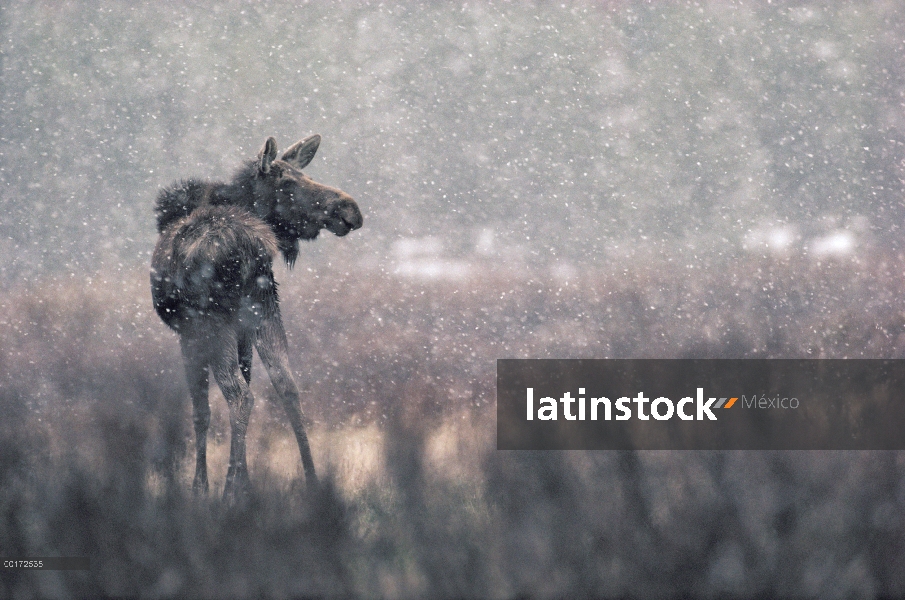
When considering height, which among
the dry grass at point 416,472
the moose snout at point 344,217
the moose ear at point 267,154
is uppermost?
the moose ear at point 267,154

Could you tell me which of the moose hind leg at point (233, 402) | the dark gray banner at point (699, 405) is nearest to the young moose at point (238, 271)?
the moose hind leg at point (233, 402)

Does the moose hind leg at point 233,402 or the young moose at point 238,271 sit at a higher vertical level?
the young moose at point 238,271

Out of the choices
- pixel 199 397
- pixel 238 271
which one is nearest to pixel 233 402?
pixel 199 397

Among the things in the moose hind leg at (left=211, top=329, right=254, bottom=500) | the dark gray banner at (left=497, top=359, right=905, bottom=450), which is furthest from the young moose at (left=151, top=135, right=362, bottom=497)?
the dark gray banner at (left=497, top=359, right=905, bottom=450)

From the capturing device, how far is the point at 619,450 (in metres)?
2.22

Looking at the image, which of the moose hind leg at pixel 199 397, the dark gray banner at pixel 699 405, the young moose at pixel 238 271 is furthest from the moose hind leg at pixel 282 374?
the dark gray banner at pixel 699 405

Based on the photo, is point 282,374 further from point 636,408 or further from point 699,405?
point 699,405

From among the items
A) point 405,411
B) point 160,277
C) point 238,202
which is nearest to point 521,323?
point 405,411

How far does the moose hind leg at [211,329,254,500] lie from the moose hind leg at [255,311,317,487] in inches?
3.5

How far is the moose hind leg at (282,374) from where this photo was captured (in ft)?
7.32

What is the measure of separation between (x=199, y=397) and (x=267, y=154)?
793mm

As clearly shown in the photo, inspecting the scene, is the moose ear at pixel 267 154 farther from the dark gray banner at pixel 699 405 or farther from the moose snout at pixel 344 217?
the dark gray banner at pixel 699 405

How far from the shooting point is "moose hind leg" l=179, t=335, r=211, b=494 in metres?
2.21

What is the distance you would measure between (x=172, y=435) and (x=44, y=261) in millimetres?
772
